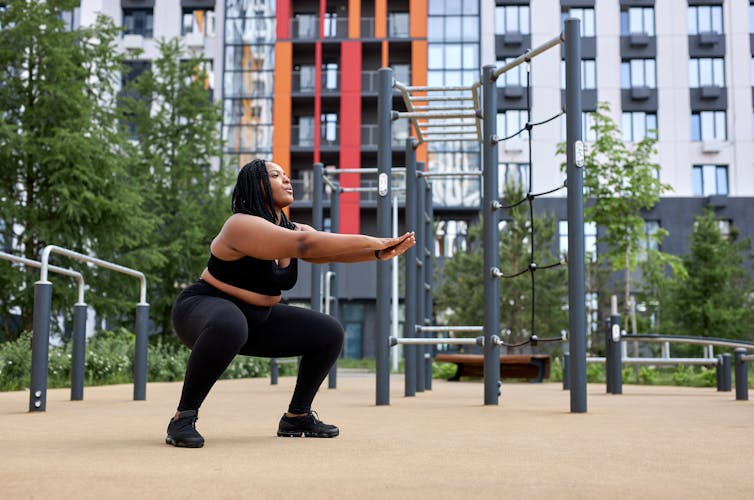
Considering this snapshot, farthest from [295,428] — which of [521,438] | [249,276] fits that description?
[521,438]

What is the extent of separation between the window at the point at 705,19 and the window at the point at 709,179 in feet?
17.7

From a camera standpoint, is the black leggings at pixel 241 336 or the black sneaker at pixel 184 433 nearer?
the black sneaker at pixel 184 433

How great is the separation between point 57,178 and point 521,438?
14.3m

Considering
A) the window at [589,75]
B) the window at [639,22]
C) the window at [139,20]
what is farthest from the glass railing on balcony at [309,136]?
the window at [639,22]

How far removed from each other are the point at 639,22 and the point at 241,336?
119ft

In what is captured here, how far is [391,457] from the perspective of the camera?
3289 mm

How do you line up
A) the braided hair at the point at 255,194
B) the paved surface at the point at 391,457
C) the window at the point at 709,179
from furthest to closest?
the window at the point at 709,179
the braided hair at the point at 255,194
the paved surface at the point at 391,457

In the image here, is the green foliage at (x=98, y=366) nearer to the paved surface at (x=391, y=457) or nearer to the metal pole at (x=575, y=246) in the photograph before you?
the paved surface at (x=391, y=457)

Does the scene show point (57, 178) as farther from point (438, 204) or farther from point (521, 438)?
point (438, 204)

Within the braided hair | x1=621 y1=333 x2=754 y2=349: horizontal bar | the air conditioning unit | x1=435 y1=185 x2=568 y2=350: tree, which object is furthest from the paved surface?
the air conditioning unit

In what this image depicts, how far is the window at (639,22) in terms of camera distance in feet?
122

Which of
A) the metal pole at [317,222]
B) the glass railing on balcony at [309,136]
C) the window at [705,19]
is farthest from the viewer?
the glass railing on balcony at [309,136]

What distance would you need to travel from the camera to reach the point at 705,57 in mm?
36812

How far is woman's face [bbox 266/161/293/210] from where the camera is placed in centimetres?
408
